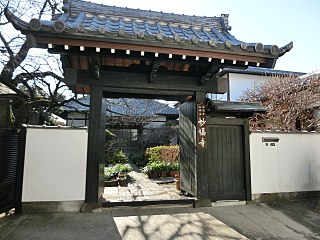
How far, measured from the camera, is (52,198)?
16.6 feet

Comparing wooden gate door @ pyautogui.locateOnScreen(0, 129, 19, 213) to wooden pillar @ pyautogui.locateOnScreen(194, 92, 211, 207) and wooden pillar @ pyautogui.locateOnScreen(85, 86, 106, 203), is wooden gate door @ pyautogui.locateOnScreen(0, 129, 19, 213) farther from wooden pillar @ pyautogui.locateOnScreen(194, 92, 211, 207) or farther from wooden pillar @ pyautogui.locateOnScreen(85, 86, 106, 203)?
wooden pillar @ pyautogui.locateOnScreen(194, 92, 211, 207)

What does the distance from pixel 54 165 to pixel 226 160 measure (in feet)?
14.2

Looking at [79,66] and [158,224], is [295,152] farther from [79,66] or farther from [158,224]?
[79,66]

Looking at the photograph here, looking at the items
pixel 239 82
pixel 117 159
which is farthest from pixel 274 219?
pixel 239 82

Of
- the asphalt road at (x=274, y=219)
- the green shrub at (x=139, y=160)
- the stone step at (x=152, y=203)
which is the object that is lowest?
the asphalt road at (x=274, y=219)

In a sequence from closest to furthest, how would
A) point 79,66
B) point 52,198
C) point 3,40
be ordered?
point 52,198
point 79,66
point 3,40

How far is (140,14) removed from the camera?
19.8 feet

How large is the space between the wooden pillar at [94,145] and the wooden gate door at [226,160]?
281 cm

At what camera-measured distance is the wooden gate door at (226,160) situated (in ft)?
19.3

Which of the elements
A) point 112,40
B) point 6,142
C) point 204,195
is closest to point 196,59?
point 112,40

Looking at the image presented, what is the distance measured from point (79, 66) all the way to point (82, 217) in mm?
3449

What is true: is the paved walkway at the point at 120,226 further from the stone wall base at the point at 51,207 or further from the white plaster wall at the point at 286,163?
the white plaster wall at the point at 286,163

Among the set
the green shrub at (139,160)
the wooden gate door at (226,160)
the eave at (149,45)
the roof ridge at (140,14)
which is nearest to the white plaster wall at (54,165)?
the eave at (149,45)

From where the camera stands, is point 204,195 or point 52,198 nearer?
point 52,198
